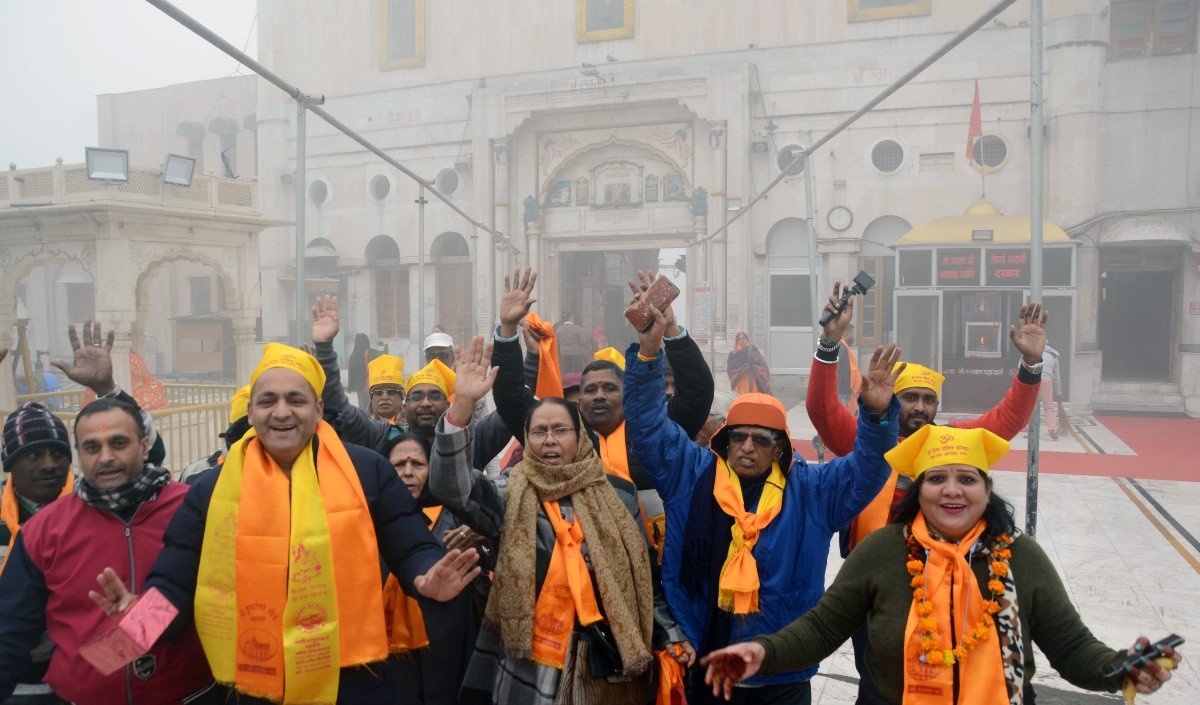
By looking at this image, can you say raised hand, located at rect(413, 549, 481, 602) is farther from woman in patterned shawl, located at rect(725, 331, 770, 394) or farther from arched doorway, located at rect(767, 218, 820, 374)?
arched doorway, located at rect(767, 218, 820, 374)

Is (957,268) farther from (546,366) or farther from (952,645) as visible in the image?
(952,645)

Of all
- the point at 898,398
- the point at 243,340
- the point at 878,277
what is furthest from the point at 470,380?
the point at 878,277

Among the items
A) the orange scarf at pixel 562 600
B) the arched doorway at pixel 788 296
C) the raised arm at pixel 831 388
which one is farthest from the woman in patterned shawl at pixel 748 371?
the orange scarf at pixel 562 600

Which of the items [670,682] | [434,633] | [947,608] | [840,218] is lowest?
[670,682]

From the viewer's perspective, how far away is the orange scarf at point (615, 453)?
12.1 ft

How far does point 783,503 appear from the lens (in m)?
3.15

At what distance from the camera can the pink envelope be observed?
2.41 metres

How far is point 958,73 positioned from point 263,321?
65.6 ft

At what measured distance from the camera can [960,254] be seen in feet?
51.1

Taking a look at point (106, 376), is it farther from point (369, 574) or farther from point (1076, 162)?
point (1076, 162)

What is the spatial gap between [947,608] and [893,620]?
0.55 ft

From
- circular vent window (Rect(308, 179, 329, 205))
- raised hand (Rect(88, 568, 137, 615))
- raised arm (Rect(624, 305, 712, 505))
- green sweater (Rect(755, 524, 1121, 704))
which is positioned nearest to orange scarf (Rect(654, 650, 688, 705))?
green sweater (Rect(755, 524, 1121, 704))

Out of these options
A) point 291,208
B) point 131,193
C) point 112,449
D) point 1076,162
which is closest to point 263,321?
point 291,208

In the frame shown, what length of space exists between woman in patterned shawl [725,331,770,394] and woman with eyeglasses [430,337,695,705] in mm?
10805
